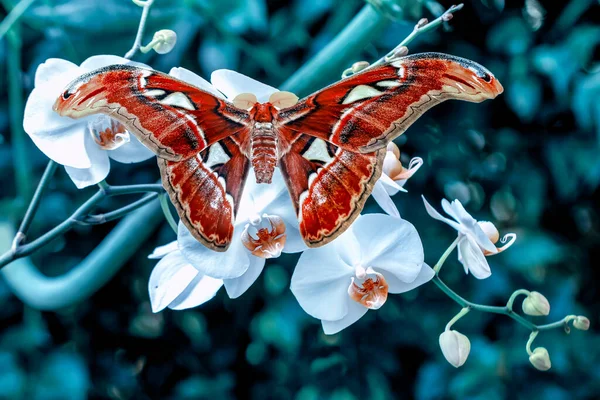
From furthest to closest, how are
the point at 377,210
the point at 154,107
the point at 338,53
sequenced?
the point at 377,210 → the point at 338,53 → the point at 154,107

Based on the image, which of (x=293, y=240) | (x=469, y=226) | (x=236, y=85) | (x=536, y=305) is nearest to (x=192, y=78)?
(x=236, y=85)

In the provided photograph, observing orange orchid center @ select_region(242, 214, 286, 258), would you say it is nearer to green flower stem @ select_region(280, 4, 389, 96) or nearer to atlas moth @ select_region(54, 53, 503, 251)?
atlas moth @ select_region(54, 53, 503, 251)

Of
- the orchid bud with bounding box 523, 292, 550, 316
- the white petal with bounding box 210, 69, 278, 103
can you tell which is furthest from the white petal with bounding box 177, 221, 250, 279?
the orchid bud with bounding box 523, 292, 550, 316

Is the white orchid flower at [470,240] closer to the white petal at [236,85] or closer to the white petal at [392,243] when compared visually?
the white petal at [392,243]

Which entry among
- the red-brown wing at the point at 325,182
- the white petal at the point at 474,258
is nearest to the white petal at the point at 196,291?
the red-brown wing at the point at 325,182

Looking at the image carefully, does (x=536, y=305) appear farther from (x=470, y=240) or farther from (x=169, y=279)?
(x=169, y=279)

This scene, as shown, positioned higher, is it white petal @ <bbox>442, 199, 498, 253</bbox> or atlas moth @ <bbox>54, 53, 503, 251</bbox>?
atlas moth @ <bbox>54, 53, 503, 251</bbox>

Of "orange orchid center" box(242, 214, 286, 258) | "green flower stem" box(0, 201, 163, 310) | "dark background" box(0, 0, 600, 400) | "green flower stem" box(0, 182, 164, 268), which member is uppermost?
"green flower stem" box(0, 182, 164, 268)

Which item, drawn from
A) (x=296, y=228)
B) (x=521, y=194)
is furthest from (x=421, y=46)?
(x=296, y=228)
